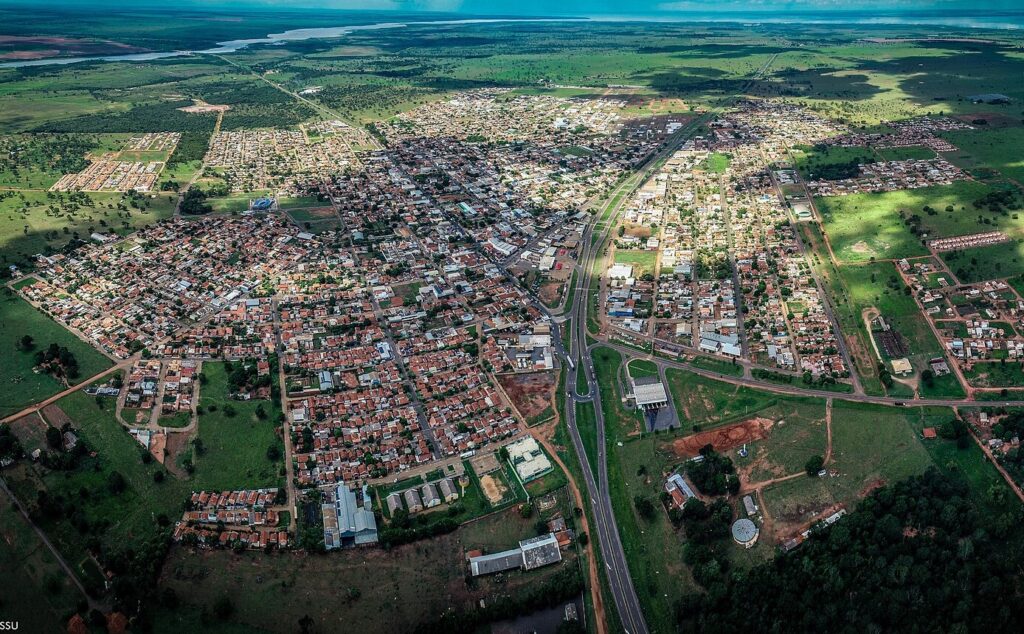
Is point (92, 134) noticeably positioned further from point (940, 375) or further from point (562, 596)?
point (940, 375)

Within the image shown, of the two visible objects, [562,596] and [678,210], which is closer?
[562,596]

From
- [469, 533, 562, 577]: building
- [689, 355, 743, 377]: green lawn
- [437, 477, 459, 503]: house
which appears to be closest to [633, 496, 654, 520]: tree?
[469, 533, 562, 577]: building

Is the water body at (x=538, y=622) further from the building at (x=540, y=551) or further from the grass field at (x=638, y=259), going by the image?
the grass field at (x=638, y=259)

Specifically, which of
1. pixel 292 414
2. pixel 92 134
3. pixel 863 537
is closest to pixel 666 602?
pixel 863 537

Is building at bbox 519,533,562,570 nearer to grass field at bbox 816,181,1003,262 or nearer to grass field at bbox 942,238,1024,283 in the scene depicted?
grass field at bbox 816,181,1003,262

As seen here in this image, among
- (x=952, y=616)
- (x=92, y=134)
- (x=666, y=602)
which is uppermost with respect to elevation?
(x=92, y=134)

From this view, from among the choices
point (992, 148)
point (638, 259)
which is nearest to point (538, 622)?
point (638, 259)

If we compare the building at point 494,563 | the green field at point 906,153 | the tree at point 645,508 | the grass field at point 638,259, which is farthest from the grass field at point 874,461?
the green field at point 906,153
